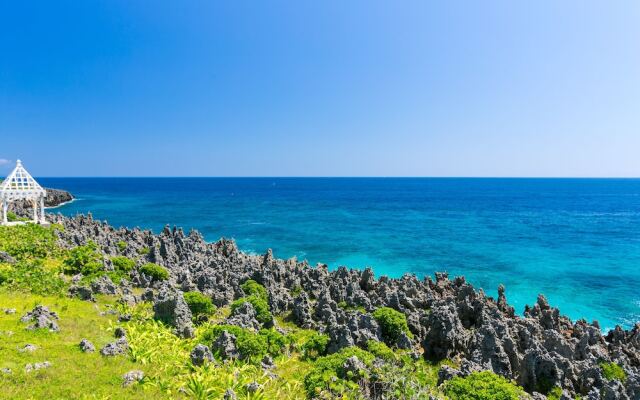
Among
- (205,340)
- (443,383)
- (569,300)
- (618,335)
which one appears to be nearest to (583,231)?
(569,300)

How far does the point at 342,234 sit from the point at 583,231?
58.8 m

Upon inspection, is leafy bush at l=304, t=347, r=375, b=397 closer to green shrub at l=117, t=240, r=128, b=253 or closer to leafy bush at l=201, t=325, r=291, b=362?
leafy bush at l=201, t=325, r=291, b=362

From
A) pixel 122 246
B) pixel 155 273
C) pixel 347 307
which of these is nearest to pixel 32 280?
pixel 155 273

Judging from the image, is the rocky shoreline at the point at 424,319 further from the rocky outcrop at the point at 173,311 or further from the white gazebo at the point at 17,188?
the white gazebo at the point at 17,188

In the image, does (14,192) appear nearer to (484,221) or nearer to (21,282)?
A: (21,282)

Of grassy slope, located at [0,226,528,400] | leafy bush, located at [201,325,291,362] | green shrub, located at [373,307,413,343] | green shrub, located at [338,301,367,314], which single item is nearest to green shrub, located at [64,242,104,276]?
grassy slope, located at [0,226,528,400]

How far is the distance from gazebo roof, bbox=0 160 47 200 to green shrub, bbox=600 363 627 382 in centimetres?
5590

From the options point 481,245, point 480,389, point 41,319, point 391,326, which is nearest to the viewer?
point 480,389

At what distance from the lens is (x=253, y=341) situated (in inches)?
768

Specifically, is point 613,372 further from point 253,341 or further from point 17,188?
point 17,188

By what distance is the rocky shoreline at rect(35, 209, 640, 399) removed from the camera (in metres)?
→ 20.5

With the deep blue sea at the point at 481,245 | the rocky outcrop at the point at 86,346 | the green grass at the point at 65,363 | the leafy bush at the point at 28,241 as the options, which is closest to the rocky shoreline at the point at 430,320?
the leafy bush at the point at 28,241

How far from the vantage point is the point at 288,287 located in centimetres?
3772

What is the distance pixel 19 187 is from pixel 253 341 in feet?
138
